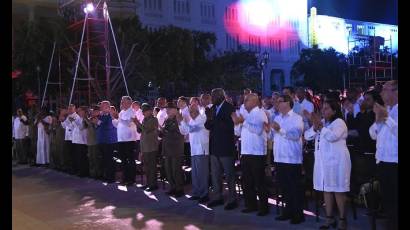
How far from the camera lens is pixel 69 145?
15617mm

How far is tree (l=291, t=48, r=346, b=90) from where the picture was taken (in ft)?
170

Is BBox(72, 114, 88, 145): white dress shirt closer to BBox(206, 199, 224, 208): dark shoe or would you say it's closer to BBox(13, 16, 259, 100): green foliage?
BBox(206, 199, 224, 208): dark shoe

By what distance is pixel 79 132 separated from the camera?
1473 centimetres

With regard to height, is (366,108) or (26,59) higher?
(26,59)

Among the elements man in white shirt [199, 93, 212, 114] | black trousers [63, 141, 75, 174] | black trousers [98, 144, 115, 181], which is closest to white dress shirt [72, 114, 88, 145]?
black trousers [63, 141, 75, 174]

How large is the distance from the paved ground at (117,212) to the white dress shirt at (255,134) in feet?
3.63

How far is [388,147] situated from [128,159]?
7559 mm

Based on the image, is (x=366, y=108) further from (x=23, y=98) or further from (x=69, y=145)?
(x=23, y=98)

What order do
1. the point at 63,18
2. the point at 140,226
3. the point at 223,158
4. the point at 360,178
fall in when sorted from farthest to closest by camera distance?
1. the point at 63,18
2. the point at 223,158
3. the point at 140,226
4. the point at 360,178

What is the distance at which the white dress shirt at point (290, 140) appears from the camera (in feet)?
26.2

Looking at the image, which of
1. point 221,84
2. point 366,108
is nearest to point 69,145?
point 366,108

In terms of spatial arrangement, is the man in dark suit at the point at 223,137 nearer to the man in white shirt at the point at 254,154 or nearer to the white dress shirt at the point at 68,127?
the man in white shirt at the point at 254,154

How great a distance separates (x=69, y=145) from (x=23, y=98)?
51.6ft

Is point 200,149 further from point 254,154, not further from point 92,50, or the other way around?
point 92,50
